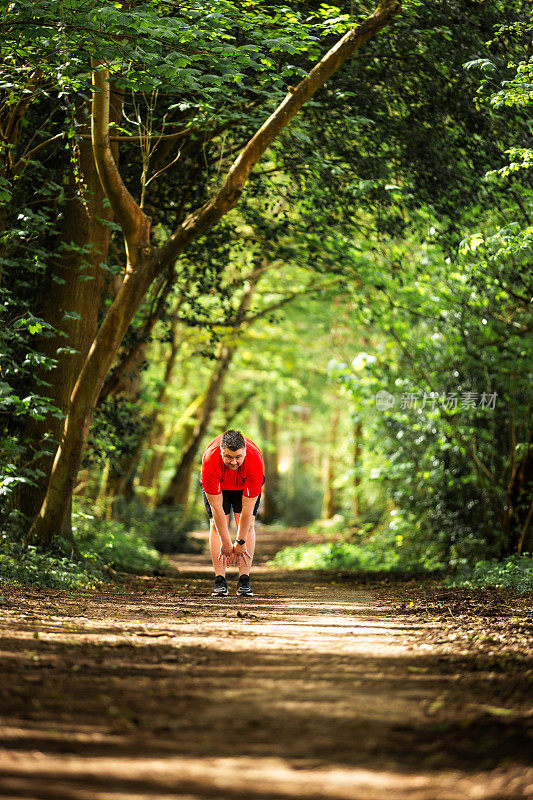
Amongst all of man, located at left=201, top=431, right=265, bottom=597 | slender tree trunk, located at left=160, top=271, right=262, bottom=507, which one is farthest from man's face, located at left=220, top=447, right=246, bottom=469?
slender tree trunk, located at left=160, top=271, right=262, bottom=507

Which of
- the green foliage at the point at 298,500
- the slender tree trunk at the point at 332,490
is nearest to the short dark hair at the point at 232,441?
the slender tree trunk at the point at 332,490

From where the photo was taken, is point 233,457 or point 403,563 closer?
point 233,457

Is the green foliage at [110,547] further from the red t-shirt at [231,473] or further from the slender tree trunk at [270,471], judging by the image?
the slender tree trunk at [270,471]

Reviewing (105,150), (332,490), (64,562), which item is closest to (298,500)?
(332,490)

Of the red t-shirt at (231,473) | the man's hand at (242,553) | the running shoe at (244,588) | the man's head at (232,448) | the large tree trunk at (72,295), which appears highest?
the large tree trunk at (72,295)

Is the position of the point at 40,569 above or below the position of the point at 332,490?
below

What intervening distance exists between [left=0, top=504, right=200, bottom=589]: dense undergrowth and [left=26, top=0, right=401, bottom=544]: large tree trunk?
1.34 ft

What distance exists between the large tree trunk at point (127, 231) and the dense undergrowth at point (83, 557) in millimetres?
409

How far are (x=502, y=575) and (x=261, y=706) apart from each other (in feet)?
24.9

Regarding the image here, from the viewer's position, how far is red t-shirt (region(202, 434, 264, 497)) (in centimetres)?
873

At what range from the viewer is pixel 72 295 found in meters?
10.6

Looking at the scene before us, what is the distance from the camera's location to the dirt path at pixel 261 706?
2791 mm

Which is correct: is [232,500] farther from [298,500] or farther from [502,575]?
[298,500]

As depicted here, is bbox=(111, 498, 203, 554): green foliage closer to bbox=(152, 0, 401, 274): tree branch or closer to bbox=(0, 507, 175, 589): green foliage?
bbox=(0, 507, 175, 589): green foliage
